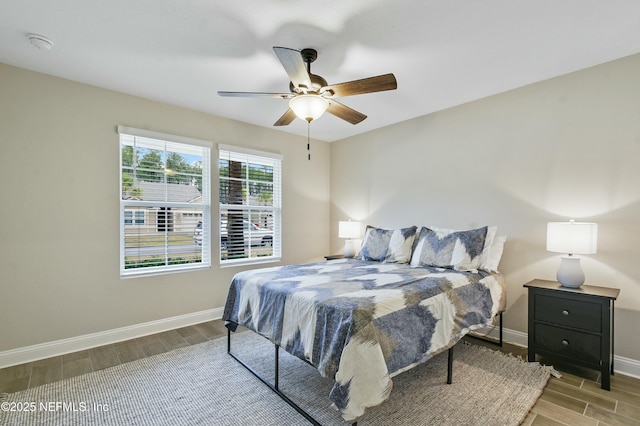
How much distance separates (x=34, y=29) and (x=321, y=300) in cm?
274

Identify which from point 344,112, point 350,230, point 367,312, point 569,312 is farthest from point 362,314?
point 350,230

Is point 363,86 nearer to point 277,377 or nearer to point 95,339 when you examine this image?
point 277,377

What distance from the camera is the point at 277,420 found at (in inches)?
73.8

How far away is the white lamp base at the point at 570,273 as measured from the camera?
2.46 meters

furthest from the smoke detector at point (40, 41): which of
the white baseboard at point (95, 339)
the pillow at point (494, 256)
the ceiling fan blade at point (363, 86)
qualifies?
the pillow at point (494, 256)

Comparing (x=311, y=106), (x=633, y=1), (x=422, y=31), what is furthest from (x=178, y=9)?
(x=633, y=1)

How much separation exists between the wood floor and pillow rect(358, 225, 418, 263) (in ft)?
3.61

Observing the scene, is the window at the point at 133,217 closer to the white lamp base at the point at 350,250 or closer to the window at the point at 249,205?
the window at the point at 249,205

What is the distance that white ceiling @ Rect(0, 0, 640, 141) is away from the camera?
6.24ft

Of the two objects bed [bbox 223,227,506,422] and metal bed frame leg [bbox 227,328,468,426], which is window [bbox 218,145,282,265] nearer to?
bed [bbox 223,227,506,422]

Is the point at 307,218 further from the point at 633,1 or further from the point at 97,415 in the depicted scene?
the point at 633,1

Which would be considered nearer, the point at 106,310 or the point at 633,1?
the point at 633,1

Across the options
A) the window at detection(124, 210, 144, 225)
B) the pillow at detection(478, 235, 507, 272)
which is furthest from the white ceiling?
the pillow at detection(478, 235, 507, 272)

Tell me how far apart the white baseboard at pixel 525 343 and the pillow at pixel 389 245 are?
3.75 ft
